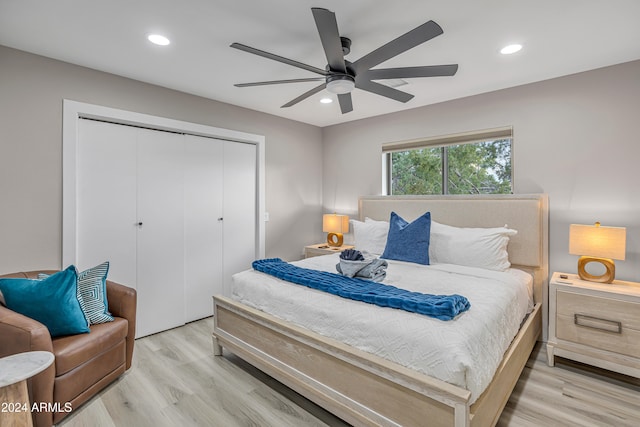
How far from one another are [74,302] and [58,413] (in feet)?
2.02

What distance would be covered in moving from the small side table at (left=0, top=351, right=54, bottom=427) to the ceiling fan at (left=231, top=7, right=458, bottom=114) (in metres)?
1.77

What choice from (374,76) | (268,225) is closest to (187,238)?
(268,225)

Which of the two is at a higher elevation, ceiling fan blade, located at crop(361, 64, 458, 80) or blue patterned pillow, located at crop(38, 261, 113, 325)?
ceiling fan blade, located at crop(361, 64, 458, 80)

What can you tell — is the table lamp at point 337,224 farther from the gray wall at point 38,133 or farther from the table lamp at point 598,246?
the table lamp at point 598,246

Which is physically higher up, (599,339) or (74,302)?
(74,302)

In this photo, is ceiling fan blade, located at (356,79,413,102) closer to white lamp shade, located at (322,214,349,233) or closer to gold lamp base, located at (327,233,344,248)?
white lamp shade, located at (322,214,349,233)

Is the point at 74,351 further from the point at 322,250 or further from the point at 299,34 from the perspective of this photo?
the point at 322,250

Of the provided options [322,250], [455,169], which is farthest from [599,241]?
[322,250]

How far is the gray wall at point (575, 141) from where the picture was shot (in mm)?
2615

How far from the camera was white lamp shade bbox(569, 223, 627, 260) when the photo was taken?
239 centimetres

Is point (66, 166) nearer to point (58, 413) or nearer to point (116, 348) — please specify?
point (116, 348)

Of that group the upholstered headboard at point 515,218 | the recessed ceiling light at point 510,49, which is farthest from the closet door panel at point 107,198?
the recessed ceiling light at point 510,49

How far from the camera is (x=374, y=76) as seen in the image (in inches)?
83.9

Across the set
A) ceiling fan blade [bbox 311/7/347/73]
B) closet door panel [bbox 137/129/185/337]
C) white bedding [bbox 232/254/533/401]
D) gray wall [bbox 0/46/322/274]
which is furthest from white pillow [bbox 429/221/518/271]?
gray wall [bbox 0/46/322/274]
